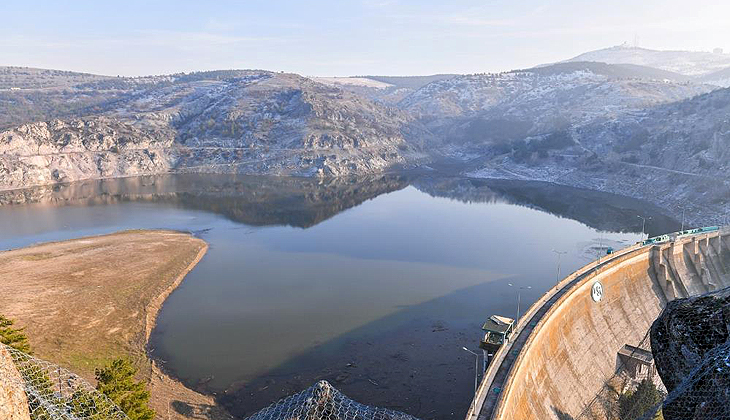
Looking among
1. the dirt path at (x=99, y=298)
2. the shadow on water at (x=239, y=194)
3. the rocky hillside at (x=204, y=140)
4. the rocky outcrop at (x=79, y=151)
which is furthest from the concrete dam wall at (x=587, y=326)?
the rocky outcrop at (x=79, y=151)

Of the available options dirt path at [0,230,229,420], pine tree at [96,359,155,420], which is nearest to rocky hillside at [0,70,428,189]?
dirt path at [0,230,229,420]

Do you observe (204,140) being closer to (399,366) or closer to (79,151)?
(79,151)

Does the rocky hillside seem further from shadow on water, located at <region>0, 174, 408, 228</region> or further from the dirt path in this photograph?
the dirt path

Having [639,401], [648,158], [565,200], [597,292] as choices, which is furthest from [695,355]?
[648,158]

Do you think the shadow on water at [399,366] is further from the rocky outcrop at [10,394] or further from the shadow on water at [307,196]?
the shadow on water at [307,196]

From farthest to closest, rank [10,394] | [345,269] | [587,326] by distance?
[345,269] < [587,326] < [10,394]

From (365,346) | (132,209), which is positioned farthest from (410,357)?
(132,209)

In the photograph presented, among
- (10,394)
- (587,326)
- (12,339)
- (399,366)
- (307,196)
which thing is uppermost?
(10,394)
